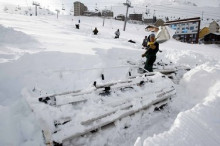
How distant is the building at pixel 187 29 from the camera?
33.5 m

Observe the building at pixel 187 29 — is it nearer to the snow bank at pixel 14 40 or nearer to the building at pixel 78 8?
the snow bank at pixel 14 40

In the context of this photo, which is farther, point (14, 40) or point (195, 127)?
point (14, 40)

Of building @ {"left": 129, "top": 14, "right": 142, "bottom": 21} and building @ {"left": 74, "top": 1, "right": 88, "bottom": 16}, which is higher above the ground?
building @ {"left": 74, "top": 1, "right": 88, "bottom": 16}

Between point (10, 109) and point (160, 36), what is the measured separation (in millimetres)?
5172

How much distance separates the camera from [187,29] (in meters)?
35.2

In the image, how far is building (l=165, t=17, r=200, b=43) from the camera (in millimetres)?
33500

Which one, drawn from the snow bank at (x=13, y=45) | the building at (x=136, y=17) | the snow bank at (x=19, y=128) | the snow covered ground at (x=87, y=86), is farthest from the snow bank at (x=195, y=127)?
the building at (x=136, y=17)

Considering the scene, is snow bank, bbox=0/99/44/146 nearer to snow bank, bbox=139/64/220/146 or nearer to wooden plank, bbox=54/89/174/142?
wooden plank, bbox=54/89/174/142

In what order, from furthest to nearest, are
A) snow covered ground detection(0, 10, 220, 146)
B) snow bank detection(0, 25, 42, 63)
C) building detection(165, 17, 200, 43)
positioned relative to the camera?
building detection(165, 17, 200, 43) < snow bank detection(0, 25, 42, 63) < snow covered ground detection(0, 10, 220, 146)

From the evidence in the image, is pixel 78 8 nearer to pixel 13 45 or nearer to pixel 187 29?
pixel 187 29

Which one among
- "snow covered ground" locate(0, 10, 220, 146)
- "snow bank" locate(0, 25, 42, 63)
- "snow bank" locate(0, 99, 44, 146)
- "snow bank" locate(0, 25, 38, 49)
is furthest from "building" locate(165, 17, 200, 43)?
"snow bank" locate(0, 99, 44, 146)

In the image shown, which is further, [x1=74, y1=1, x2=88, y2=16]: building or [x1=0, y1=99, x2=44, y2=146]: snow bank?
[x1=74, y1=1, x2=88, y2=16]: building

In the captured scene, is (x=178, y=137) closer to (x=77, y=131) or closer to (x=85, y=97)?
(x=77, y=131)

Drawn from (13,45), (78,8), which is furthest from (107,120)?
(78,8)
